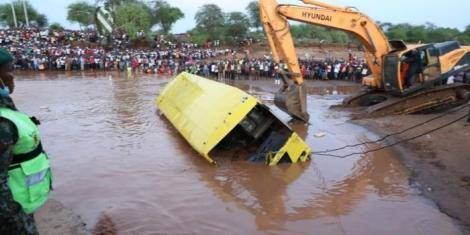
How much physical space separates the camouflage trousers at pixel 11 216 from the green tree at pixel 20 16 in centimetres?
7580

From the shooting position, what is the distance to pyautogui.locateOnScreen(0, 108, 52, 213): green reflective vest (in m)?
3.06

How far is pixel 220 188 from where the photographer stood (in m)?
8.54

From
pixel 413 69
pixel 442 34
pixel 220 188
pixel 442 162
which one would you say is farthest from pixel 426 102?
pixel 442 34

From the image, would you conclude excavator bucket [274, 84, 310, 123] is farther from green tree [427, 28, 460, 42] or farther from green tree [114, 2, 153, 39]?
green tree [114, 2, 153, 39]

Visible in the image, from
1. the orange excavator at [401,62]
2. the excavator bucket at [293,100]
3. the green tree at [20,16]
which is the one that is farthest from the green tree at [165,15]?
the excavator bucket at [293,100]

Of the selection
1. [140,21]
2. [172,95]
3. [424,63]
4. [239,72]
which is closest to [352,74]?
[239,72]

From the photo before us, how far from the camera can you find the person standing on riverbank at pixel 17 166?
295 centimetres

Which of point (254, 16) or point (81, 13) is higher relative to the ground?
point (81, 13)

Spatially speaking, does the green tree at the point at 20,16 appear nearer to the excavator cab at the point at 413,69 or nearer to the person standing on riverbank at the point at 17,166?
the excavator cab at the point at 413,69

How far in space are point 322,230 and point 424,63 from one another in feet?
37.5

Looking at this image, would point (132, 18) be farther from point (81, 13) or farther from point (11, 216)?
point (11, 216)

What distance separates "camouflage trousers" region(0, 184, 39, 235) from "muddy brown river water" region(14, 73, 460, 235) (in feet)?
10.8

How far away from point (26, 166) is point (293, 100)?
11475 mm

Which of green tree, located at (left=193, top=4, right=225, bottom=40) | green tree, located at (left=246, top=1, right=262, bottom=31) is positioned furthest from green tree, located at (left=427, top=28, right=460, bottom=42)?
green tree, located at (left=193, top=4, right=225, bottom=40)
